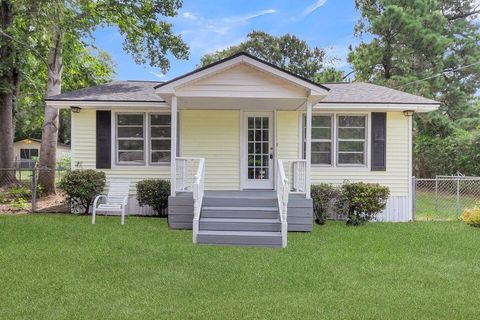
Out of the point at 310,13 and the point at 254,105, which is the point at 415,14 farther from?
the point at 310,13

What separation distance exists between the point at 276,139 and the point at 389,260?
455 cm

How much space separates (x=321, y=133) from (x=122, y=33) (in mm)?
10102

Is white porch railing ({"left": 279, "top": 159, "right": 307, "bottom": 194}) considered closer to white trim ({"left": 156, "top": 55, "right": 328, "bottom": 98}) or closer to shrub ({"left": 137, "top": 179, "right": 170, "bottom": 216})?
white trim ({"left": 156, "top": 55, "right": 328, "bottom": 98})

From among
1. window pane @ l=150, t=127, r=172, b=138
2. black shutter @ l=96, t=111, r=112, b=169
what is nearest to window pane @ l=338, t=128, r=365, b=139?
window pane @ l=150, t=127, r=172, b=138

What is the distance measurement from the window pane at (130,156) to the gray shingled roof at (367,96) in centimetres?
488

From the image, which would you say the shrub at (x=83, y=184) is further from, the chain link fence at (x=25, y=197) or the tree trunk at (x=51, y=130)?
the tree trunk at (x=51, y=130)

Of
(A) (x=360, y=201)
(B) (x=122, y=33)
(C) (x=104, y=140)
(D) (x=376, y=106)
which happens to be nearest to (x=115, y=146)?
(C) (x=104, y=140)

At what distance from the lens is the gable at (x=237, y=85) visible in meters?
7.65

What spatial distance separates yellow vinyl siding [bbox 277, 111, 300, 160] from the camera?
31.4ft

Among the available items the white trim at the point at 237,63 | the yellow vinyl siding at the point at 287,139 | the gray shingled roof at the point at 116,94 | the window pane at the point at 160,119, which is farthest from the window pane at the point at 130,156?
the yellow vinyl siding at the point at 287,139

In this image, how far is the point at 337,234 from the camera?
7.54m

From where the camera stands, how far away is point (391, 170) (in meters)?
9.50

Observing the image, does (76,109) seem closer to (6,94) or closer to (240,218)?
(240,218)

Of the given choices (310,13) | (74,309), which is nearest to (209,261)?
A: (74,309)
